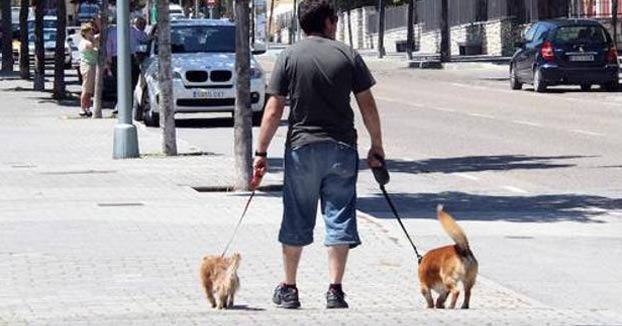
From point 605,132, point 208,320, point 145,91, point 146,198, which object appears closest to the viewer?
point 208,320

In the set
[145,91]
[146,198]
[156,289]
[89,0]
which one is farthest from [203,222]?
[89,0]

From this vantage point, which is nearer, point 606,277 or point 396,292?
point 396,292

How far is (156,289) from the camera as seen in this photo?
10945 mm

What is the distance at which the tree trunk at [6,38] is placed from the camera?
166 feet

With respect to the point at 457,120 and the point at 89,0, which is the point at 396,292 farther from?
the point at 89,0

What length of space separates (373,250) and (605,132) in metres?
14.3

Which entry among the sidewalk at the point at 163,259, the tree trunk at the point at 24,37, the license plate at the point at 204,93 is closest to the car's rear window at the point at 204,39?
the license plate at the point at 204,93

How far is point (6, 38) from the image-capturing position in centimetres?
5372

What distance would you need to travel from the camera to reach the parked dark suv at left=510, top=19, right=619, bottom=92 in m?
38.9

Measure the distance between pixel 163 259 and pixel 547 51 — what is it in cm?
2767

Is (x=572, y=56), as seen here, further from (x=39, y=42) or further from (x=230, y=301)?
(x=230, y=301)

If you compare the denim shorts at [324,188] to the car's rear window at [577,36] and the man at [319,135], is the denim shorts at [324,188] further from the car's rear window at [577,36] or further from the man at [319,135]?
the car's rear window at [577,36]

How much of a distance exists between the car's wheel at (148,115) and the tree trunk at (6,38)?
21.5m

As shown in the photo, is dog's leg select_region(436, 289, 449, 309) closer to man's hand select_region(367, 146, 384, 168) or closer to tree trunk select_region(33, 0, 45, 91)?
man's hand select_region(367, 146, 384, 168)
